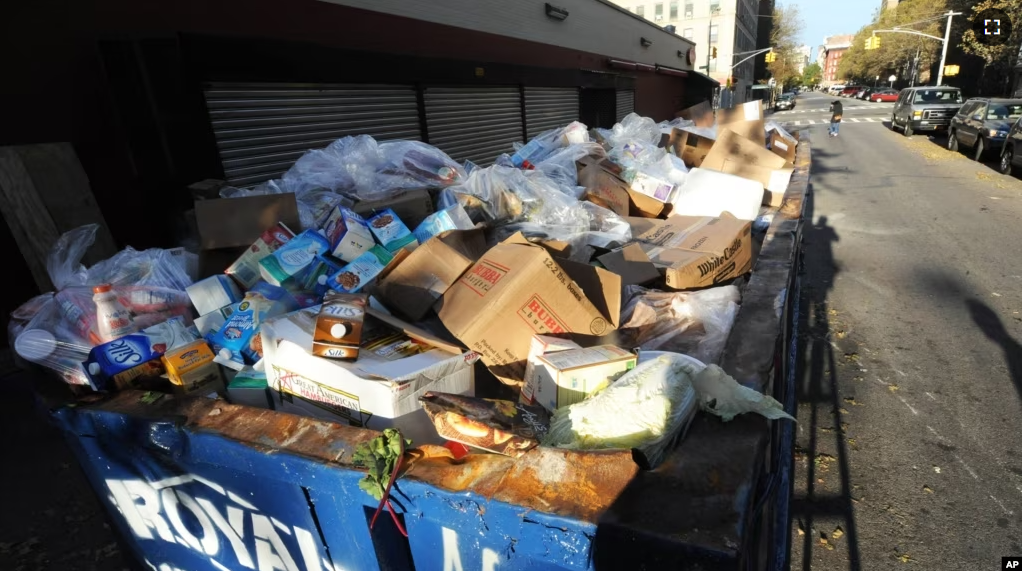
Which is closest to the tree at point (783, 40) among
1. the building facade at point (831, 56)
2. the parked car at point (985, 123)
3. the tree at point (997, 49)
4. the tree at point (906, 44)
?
the tree at point (906, 44)

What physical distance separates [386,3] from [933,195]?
933 cm

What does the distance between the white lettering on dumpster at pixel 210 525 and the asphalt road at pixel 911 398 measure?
2150 millimetres

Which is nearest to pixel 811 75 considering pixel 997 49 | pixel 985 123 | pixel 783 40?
pixel 783 40

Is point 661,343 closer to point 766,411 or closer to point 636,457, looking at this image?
point 766,411

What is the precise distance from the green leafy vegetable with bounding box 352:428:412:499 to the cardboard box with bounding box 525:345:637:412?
385mm

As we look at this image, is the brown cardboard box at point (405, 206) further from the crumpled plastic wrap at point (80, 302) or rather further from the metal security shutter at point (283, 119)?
the metal security shutter at point (283, 119)

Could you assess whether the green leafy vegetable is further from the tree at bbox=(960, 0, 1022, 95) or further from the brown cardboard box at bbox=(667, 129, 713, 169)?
the tree at bbox=(960, 0, 1022, 95)

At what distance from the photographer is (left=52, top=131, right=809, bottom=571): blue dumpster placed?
0.80 m

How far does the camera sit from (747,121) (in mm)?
6059

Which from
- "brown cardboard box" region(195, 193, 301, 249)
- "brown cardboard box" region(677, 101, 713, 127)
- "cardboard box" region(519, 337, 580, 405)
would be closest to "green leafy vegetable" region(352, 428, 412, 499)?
"cardboard box" region(519, 337, 580, 405)

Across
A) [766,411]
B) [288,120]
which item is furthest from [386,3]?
[766,411]

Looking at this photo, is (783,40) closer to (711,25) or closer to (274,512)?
(711,25)

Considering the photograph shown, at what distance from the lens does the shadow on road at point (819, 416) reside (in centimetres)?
238

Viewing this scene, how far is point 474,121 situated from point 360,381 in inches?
263
